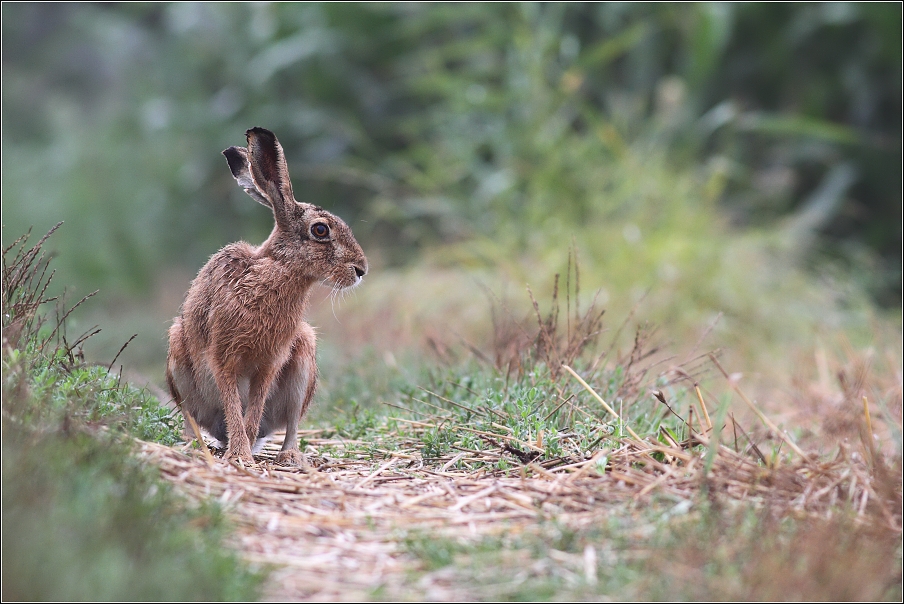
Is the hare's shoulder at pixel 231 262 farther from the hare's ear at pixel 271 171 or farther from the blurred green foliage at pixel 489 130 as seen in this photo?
the blurred green foliage at pixel 489 130

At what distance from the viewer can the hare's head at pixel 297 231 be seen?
→ 4.53 metres

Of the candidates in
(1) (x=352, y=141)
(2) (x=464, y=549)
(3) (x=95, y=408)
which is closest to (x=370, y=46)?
(1) (x=352, y=141)

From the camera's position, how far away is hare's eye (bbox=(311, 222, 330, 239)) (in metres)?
4.59

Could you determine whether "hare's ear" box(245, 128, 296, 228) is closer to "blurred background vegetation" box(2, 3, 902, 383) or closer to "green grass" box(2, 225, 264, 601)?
"green grass" box(2, 225, 264, 601)

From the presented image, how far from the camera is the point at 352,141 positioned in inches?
516

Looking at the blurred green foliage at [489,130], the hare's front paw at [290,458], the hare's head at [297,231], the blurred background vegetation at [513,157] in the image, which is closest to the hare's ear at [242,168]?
the hare's head at [297,231]

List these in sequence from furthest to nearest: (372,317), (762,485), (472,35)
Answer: (472,35) < (372,317) < (762,485)

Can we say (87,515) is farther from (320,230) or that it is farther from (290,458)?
(320,230)

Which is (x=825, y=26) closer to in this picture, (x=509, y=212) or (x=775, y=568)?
(x=509, y=212)

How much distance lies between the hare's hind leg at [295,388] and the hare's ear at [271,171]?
60 cm

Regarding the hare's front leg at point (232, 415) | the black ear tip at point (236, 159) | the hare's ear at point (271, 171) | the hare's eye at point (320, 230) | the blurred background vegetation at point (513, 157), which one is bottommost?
the hare's front leg at point (232, 415)

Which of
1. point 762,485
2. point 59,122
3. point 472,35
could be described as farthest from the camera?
point 59,122

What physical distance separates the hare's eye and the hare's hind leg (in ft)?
1.57

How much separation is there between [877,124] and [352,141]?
21.9ft
